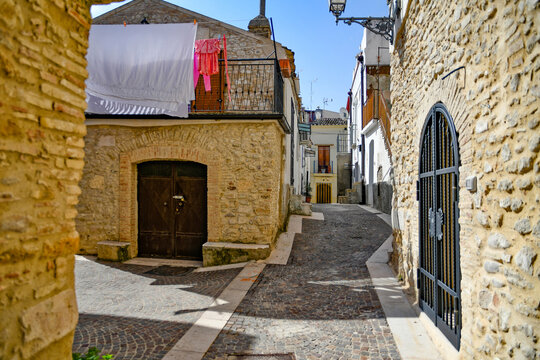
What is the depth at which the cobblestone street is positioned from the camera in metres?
3.79

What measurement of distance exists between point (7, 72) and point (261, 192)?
18.7 feet

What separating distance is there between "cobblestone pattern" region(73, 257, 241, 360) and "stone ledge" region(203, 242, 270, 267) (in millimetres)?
552

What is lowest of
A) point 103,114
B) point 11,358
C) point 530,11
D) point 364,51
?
point 11,358

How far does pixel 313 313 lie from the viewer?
4.69 metres

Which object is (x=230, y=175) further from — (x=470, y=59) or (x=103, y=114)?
(x=470, y=59)

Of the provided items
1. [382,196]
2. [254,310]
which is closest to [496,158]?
[254,310]

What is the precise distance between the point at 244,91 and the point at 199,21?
97.4 inches

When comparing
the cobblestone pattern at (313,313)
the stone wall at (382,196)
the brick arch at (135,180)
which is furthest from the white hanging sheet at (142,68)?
the stone wall at (382,196)

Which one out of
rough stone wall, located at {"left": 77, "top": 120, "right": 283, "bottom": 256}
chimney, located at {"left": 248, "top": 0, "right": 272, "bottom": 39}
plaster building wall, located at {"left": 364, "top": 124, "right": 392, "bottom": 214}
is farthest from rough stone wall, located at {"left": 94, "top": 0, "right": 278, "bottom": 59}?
plaster building wall, located at {"left": 364, "top": 124, "right": 392, "bottom": 214}

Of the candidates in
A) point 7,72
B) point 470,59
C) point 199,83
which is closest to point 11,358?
point 7,72

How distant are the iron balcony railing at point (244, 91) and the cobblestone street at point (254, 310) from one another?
12.2ft

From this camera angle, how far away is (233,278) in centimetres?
A: 625

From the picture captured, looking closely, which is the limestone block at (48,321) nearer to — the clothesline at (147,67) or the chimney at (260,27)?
the clothesline at (147,67)

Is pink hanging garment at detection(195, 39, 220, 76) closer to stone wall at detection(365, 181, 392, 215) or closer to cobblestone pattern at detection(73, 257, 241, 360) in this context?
cobblestone pattern at detection(73, 257, 241, 360)
